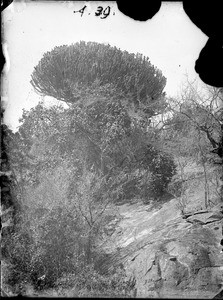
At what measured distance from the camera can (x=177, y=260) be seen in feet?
34.1

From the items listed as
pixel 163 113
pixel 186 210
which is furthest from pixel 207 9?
pixel 163 113

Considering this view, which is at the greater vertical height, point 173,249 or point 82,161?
point 82,161

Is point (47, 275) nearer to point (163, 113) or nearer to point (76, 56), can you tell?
point (163, 113)

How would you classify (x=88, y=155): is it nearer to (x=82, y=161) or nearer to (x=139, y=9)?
(x=82, y=161)

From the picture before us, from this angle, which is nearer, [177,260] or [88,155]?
[177,260]

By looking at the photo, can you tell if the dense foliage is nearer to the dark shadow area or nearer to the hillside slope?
the hillside slope

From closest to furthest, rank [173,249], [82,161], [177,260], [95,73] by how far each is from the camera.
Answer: [177,260]
[173,249]
[82,161]
[95,73]

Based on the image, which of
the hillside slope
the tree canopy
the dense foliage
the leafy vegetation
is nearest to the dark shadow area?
the leafy vegetation

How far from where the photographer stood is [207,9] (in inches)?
28.0

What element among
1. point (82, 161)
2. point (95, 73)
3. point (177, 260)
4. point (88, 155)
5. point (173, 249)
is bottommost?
point (177, 260)

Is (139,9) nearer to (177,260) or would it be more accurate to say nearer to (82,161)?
Answer: (177,260)

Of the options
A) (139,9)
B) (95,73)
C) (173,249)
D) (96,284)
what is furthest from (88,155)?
(139,9)

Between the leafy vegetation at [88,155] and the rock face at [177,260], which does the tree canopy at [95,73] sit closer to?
the leafy vegetation at [88,155]

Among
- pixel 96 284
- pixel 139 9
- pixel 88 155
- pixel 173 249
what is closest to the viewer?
pixel 139 9
